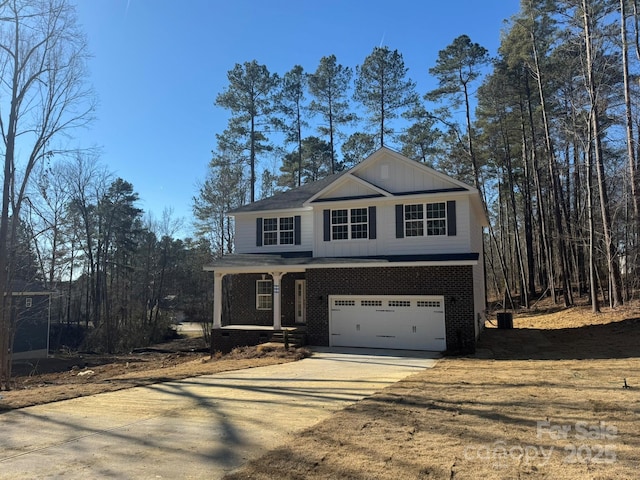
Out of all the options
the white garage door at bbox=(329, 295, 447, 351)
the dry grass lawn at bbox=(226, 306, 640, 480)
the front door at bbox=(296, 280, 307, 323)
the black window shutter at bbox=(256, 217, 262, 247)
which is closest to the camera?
the dry grass lawn at bbox=(226, 306, 640, 480)

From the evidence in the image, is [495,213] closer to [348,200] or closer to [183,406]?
[348,200]

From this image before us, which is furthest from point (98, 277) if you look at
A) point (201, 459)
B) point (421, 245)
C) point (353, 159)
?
point (201, 459)

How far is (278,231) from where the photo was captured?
1972 cm

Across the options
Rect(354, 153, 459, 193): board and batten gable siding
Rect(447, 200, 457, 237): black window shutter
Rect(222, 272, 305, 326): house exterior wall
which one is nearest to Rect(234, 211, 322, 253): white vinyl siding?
Rect(222, 272, 305, 326): house exterior wall

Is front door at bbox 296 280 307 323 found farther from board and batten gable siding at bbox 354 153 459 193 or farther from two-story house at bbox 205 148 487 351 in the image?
board and batten gable siding at bbox 354 153 459 193

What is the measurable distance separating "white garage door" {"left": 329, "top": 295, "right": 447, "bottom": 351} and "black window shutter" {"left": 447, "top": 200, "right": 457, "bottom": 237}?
2450 millimetres

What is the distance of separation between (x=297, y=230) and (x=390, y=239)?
4.65 meters

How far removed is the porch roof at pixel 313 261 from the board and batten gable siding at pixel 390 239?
0.34 metres

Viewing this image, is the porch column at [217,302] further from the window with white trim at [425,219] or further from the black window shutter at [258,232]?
the window with white trim at [425,219]

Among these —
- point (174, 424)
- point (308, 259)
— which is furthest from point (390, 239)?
point (174, 424)

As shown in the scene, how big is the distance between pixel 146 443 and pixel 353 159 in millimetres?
32157

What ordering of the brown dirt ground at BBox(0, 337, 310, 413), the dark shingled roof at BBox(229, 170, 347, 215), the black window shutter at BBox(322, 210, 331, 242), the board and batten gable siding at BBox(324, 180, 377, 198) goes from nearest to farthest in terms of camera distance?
the brown dirt ground at BBox(0, 337, 310, 413), the board and batten gable siding at BBox(324, 180, 377, 198), the black window shutter at BBox(322, 210, 331, 242), the dark shingled roof at BBox(229, 170, 347, 215)

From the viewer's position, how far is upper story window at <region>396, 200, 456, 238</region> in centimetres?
1577

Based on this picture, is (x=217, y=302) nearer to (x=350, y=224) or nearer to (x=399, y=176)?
(x=350, y=224)
